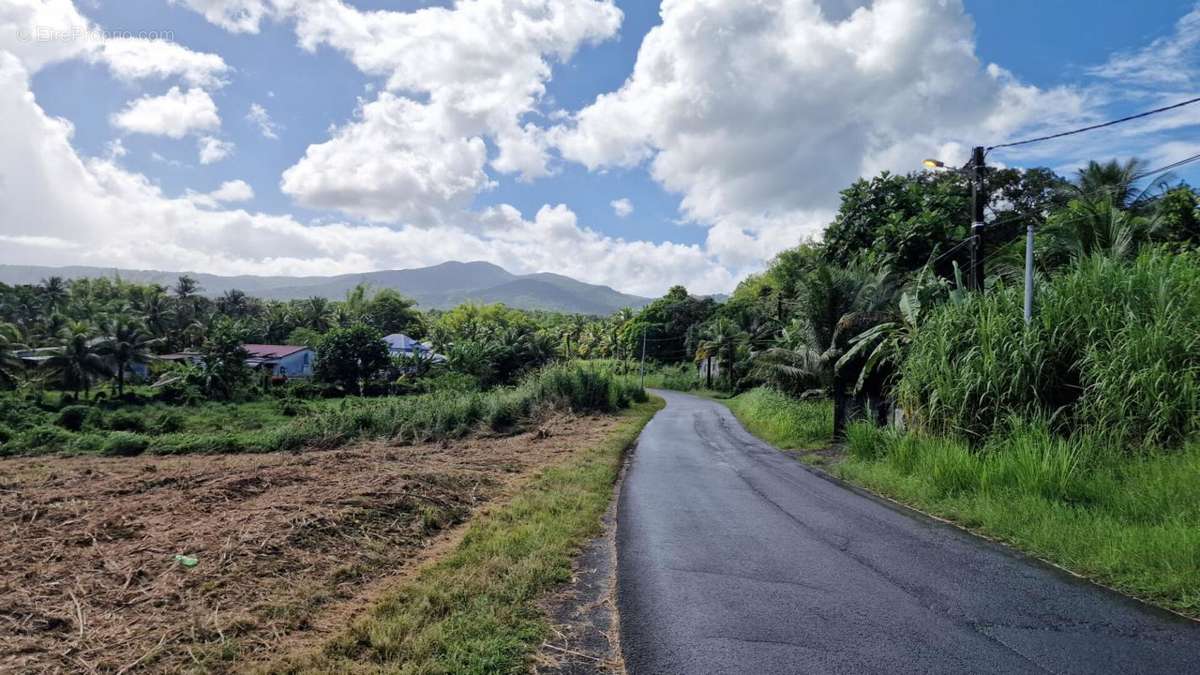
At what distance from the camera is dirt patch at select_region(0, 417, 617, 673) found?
3797 millimetres

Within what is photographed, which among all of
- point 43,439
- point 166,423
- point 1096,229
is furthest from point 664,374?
point 43,439

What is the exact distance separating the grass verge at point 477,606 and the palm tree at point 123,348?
47523 millimetres

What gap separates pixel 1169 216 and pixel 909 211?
9.36 meters

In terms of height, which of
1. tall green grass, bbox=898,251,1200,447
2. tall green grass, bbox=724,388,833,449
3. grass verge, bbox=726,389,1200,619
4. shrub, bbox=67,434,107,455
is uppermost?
tall green grass, bbox=898,251,1200,447

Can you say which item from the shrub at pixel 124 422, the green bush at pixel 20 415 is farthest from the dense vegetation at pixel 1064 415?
the green bush at pixel 20 415

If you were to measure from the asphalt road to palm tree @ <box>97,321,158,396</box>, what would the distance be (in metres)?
49.1

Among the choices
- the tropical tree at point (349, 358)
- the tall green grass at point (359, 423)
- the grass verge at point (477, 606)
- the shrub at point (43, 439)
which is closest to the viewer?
the grass verge at point (477, 606)

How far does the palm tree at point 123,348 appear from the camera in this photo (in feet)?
145

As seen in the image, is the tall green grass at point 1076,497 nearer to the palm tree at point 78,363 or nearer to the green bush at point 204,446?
the green bush at point 204,446

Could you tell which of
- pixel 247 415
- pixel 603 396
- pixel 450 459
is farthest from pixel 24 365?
pixel 450 459

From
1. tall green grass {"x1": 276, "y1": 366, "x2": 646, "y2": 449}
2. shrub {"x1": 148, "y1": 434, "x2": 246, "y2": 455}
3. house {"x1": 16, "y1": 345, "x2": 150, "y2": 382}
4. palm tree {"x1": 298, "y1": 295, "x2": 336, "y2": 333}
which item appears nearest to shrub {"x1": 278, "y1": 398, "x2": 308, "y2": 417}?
shrub {"x1": 148, "y1": 434, "x2": 246, "y2": 455}

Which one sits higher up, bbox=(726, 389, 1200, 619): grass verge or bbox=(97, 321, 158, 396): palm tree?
bbox=(726, 389, 1200, 619): grass verge

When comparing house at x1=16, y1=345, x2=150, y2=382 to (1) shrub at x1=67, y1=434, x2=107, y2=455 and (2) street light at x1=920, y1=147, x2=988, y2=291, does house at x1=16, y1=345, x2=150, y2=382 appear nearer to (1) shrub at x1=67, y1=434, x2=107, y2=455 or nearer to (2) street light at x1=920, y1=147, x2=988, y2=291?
(1) shrub at x1=67, y1=434, x2=107, y2=455

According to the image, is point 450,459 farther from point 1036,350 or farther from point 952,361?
point 1036,350
